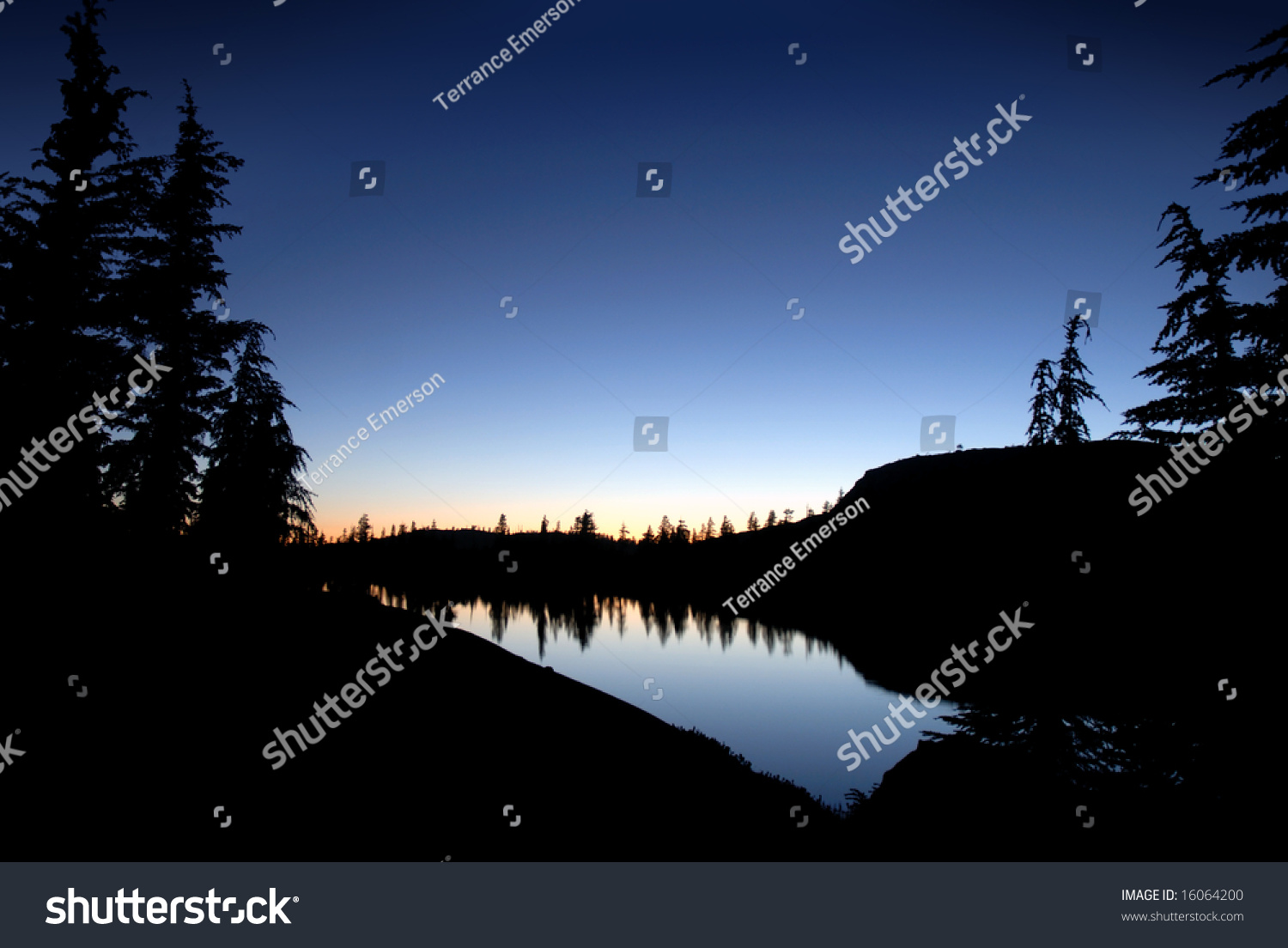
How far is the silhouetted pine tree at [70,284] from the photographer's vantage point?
14.0m

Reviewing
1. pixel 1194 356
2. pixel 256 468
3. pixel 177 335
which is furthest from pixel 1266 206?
pixel 256 468

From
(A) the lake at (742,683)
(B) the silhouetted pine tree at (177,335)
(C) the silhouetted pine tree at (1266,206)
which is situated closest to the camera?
(C) the silhouetted pine tree at (1266,206)

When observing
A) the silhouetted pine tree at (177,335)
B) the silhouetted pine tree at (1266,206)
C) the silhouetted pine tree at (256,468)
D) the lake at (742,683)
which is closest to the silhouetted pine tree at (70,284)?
the silhouetted pine tree at (177,335)

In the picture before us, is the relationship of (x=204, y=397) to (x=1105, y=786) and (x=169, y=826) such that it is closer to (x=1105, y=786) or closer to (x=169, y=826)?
(x=169, y=826)

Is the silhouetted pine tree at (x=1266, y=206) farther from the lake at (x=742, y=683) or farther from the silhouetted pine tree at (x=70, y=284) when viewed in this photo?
the silhouetted pine tree at (x=70, y=284)

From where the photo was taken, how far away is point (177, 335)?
17.9 metres

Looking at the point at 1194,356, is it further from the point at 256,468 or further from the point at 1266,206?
the point at 256,468

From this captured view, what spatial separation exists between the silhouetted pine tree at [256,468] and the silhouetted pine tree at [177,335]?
6225 mm

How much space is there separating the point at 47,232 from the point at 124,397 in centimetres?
485

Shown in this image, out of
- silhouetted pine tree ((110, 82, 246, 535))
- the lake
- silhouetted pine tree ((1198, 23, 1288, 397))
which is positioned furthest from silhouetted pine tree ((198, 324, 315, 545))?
silhouetted pine tree ((1198, 23, 1288, 397))

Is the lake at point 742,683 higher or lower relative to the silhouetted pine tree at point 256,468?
lower

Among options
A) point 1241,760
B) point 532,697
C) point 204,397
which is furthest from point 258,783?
point 1241,760

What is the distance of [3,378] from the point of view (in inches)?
545

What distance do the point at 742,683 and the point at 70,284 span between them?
125 ft
